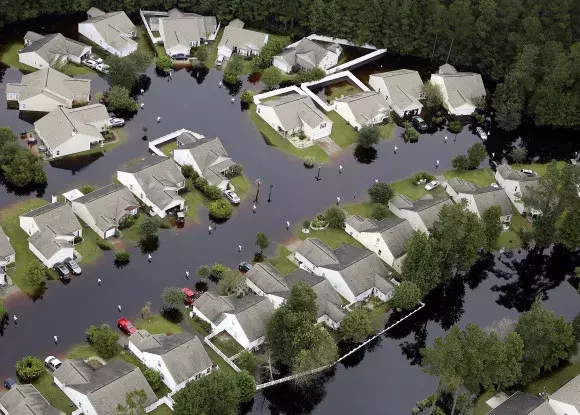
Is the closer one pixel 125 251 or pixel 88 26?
pixel 125 251

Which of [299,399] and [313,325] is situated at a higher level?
[313,325]

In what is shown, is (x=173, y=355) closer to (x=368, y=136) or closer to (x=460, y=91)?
(x=368, y=136)

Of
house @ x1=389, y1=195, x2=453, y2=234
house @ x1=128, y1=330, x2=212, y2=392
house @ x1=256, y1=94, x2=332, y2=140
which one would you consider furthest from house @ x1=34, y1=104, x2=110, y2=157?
house @ x1=389, y1=195, x2=453, y2=234

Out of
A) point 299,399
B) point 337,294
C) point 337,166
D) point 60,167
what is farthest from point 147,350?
point 337,166

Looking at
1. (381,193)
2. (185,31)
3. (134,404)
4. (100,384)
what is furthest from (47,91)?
(134,404)

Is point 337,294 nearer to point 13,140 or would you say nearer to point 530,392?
point 530,392

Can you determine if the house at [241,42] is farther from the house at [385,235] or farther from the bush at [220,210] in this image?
the house at [385,235]

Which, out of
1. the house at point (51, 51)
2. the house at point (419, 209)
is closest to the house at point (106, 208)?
the house at point (419, 209)
